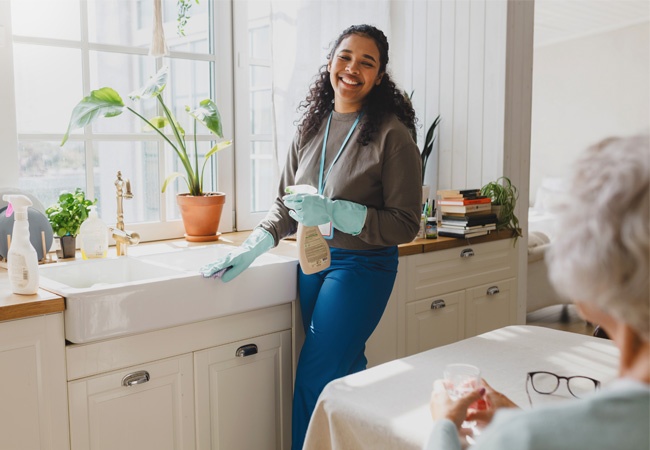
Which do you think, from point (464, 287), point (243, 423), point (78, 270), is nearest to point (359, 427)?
point (243, 423)

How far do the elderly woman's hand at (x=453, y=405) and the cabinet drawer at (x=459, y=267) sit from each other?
170 centimetres

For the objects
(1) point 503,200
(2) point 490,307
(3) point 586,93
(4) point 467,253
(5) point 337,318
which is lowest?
(2) point 490,307

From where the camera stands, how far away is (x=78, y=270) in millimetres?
2393

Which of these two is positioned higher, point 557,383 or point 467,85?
point 467,85

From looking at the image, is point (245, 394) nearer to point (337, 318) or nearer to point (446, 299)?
point (337, 318)

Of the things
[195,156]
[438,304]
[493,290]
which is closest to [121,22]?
[195,156]

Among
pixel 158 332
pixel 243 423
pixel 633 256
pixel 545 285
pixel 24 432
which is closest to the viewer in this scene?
pixel 633 256

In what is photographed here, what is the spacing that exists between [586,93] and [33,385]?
7.18 metres

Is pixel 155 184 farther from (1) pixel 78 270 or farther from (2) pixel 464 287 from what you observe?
(2) pixel 464 287

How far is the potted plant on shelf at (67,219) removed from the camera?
2.49 meters

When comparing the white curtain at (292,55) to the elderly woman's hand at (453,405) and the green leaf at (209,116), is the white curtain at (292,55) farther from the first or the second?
the elderly woman's hand at (453,405)

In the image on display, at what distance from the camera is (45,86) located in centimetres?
270

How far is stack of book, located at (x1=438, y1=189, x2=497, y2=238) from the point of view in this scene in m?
3.10

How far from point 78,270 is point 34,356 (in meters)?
0.55
